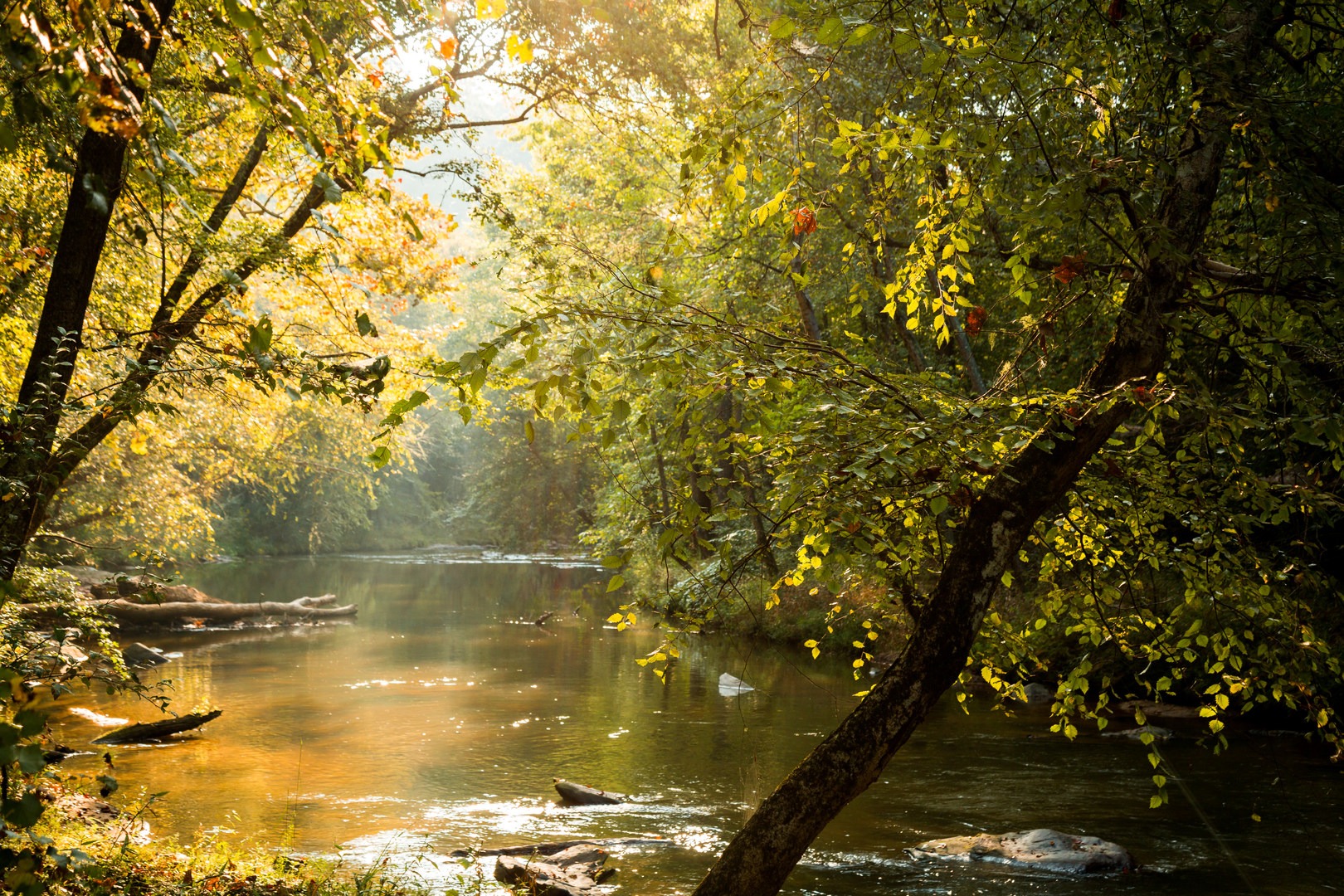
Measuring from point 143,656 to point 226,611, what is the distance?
232 inches

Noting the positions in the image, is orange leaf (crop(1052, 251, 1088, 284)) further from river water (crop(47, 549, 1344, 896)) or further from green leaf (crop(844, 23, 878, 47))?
river water (crop(47, 549, 1344, 896))

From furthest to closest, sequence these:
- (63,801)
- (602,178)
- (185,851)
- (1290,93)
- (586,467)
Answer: (586,467)
(602,178)
(63,801)
(185,851)
(1290,93)

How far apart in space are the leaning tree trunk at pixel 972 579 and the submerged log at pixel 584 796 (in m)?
5.93

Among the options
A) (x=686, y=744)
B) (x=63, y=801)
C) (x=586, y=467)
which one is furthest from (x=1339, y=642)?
(x=586, y=467)

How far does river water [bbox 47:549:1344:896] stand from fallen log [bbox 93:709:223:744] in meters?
0.36

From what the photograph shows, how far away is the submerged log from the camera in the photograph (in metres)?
9.80

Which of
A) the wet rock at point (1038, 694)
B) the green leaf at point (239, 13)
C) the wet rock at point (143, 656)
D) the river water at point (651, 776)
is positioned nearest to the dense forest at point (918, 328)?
the green leaf at point (239, 13)

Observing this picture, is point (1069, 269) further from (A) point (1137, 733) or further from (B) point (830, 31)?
(A) point (1137, 733)

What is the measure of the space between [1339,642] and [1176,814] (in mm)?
3785

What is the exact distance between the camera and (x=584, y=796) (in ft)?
32.2

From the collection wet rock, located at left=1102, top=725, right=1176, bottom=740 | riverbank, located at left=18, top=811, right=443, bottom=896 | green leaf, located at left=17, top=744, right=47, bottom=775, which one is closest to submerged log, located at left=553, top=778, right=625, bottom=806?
riverbank, located at left=18, top=811, right=443, bottom=896

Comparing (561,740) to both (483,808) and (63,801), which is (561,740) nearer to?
(483,808)

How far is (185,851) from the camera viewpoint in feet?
23.2

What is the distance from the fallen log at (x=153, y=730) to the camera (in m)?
11.7
